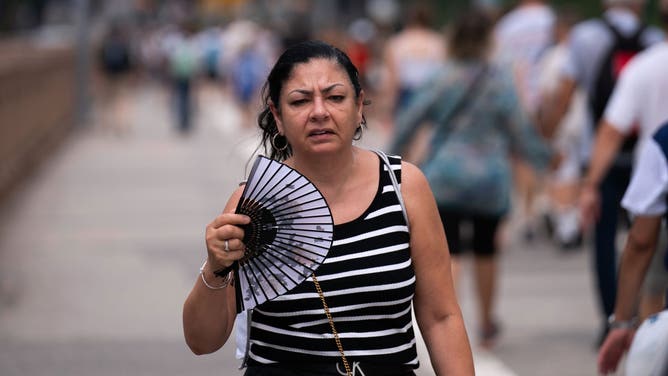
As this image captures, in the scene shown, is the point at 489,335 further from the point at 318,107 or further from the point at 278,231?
the point at 278,231

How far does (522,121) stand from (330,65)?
3790mm

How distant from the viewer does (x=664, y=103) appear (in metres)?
6.21

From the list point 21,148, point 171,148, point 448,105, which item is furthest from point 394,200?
point 171,148

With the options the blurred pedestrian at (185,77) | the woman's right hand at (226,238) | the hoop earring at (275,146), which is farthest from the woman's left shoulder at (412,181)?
the blurred pedestrian at (185,77)

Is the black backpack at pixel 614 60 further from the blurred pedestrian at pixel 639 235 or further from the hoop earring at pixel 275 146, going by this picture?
the hoop earring at pixel 275 146

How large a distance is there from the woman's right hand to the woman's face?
0.34 meters

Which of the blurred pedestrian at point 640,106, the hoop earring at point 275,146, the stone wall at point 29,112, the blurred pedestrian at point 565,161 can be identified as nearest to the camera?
the hoop earring at point 275,146

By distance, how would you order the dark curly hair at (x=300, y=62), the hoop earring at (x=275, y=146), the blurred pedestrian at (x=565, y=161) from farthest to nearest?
the blurred pedestrian at (x=565, y=161), the hoop earring at (x=275, y=146), the dark curly hair at (x=300, y=62)

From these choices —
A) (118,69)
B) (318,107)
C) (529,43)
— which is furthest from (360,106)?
(118,69)

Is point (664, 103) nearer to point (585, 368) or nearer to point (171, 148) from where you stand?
point (585, 368)

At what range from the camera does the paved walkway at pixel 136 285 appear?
7.63 meters

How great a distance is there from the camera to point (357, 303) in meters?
3.50

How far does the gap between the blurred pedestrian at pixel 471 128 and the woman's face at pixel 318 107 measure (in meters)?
3.50

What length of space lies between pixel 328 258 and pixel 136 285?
6601 mm
